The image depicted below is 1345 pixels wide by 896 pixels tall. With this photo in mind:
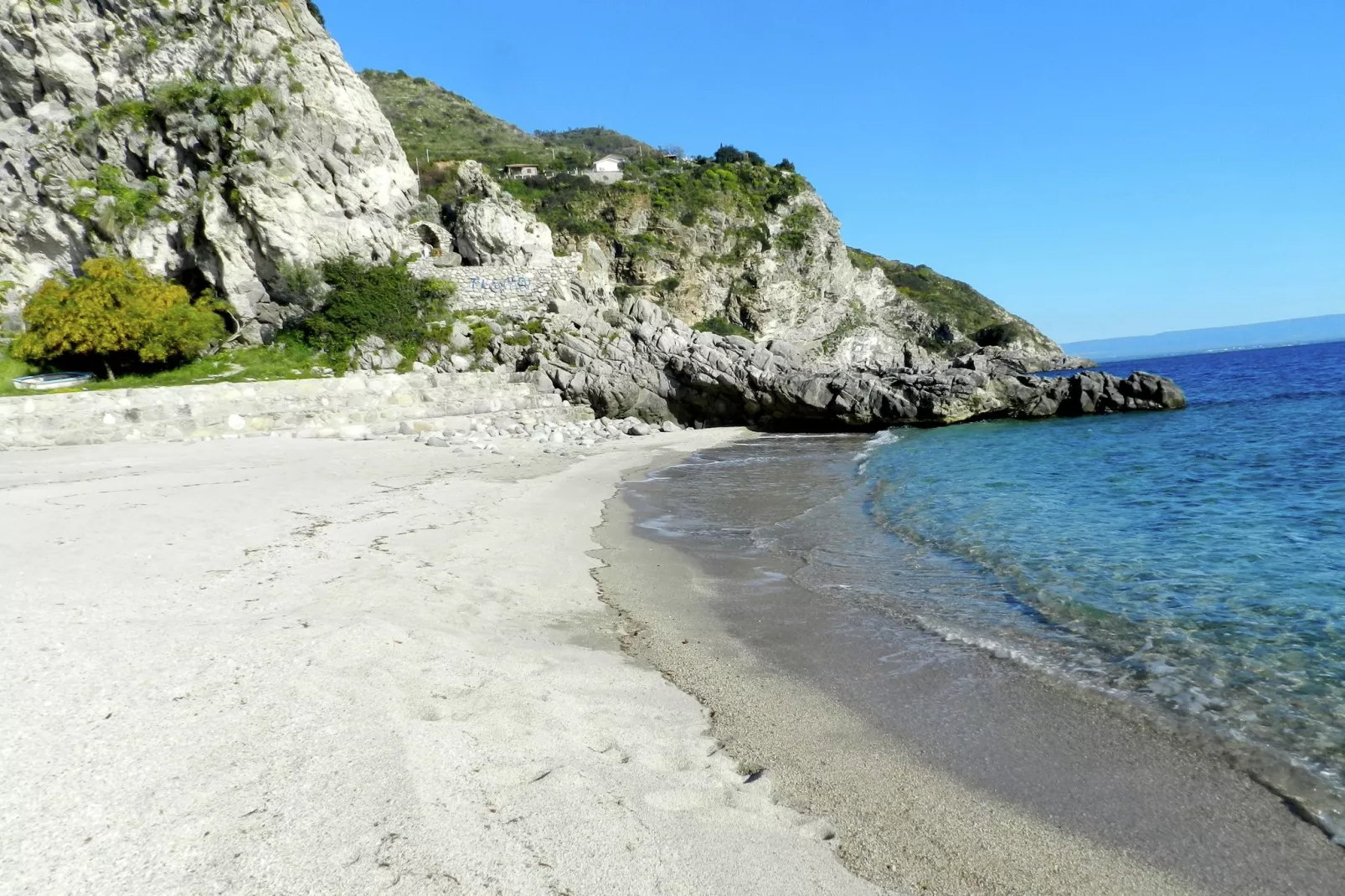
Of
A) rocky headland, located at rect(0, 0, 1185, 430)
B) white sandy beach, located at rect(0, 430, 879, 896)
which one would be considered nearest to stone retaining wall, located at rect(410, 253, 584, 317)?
rocky headland, located at rect(0, 0, 1185, 430)

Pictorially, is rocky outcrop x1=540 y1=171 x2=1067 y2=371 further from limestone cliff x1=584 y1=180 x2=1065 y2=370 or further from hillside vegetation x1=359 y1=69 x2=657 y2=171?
hillside vegetation x1=359 y1=69 x2=657 y2=171

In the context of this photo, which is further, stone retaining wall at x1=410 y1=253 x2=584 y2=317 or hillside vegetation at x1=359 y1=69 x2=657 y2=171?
hillside vegetation at x1=359 y1=69 x2=657 y2=171

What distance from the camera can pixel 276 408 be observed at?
909 inches

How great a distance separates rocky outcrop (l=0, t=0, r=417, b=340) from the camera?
1223 inches

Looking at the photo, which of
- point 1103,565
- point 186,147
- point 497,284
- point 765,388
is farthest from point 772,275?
point 1103,565

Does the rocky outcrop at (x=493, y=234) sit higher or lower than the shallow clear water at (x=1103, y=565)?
higher

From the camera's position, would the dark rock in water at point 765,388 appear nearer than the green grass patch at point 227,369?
No

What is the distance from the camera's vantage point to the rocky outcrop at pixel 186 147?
31.1 metres

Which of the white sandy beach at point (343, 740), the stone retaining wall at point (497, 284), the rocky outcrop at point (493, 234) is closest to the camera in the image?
the white sandy beach at point (343, 740)

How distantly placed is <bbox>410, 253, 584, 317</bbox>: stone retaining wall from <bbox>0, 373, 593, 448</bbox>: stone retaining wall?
6690mm

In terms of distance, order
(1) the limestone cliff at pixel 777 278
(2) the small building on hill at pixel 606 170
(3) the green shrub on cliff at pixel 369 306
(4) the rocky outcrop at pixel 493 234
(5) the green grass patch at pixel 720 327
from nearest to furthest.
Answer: (3) the green shrub on cliff at pixel 369 306 → (4) the rocky outcrop at pixel 493 234 → (1) the limestone cliff at pixel 777 278 → (5) the green grass patch at pixel 720 327 → (2) the small building on hill at pixel 606 170

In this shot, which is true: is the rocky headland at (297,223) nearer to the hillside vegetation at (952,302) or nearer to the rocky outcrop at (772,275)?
the rocky outcrop at (772,275)

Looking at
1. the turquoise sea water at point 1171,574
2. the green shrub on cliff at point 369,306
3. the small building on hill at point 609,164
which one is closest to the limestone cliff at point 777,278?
the small building on hill at point 609,164

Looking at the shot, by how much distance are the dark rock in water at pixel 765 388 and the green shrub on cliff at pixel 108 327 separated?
45.5 ft
